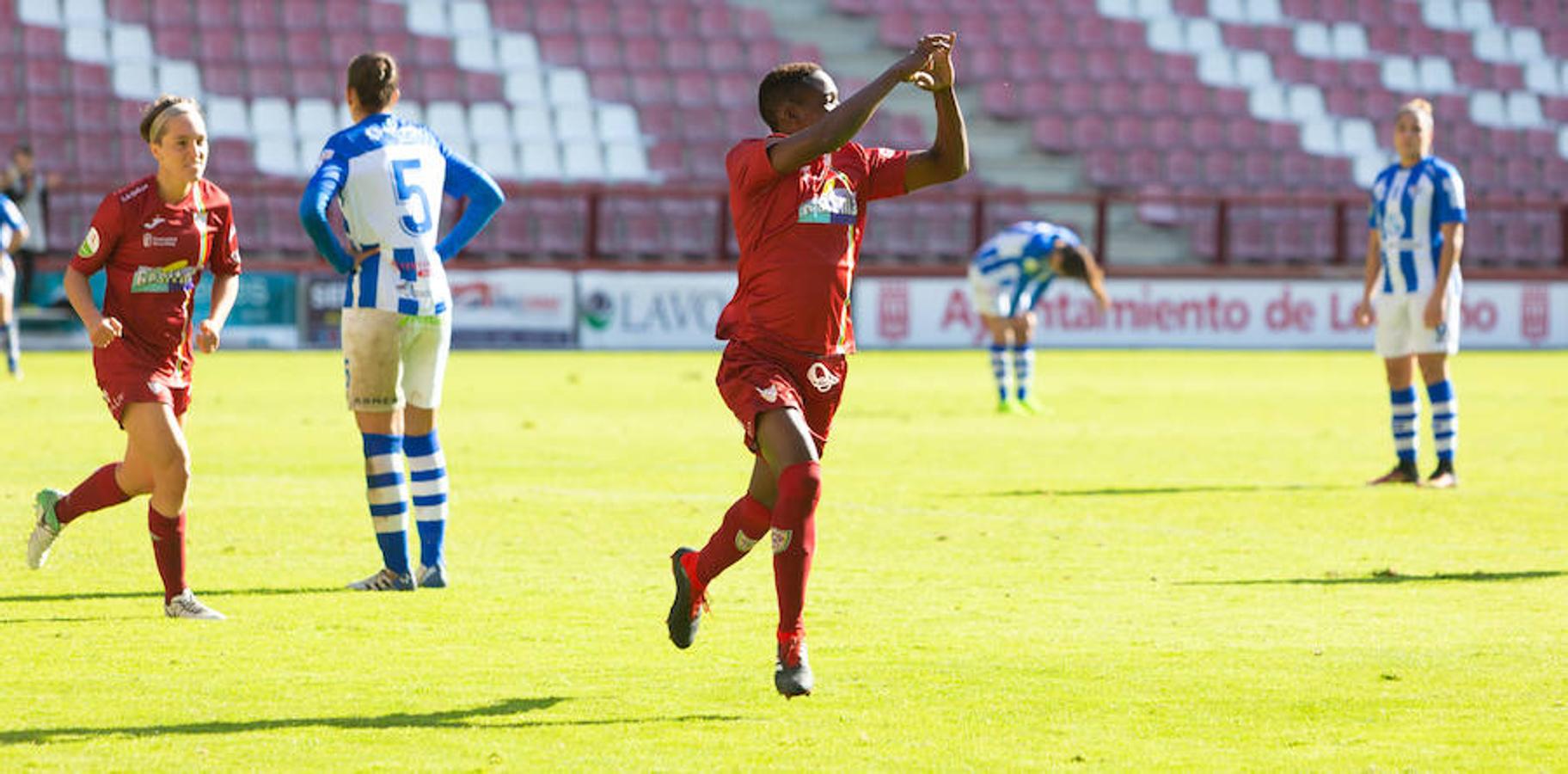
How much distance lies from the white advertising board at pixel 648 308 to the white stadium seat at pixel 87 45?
306 inches

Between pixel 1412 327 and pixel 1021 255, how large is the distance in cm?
713

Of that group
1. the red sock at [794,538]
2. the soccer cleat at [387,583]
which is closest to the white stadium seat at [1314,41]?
the soccer cleat at [387,583]

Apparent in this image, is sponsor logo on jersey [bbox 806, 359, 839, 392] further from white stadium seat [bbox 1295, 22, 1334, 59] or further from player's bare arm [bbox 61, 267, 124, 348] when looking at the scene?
white stadium seat [bbox 1295, 22, 1334, 59]

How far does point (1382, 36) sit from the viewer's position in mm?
40344

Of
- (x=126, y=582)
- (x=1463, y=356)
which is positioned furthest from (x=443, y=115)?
(x=126, y=582)

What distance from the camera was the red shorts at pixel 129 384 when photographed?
8117mm

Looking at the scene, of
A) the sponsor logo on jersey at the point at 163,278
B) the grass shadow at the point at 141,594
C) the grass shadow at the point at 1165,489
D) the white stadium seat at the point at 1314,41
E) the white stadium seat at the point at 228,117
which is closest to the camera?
the sponsor logo on jersey at the point at 163,278

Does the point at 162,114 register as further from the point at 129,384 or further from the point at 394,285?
the point at 394,285

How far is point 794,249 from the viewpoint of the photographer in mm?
6812

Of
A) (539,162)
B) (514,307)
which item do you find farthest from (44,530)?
Answer: (539,162)

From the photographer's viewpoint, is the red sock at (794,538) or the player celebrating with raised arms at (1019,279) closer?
the red sock at (794,538)

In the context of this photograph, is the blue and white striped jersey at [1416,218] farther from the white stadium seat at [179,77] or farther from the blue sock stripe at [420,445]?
the white stadium seat at [179,77]

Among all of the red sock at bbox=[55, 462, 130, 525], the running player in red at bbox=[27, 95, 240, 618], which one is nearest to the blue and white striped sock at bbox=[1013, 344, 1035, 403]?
the red sock at bbox=[55, 462, 130, 525]

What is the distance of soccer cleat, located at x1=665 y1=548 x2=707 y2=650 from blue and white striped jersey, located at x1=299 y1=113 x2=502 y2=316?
6.41 ft
